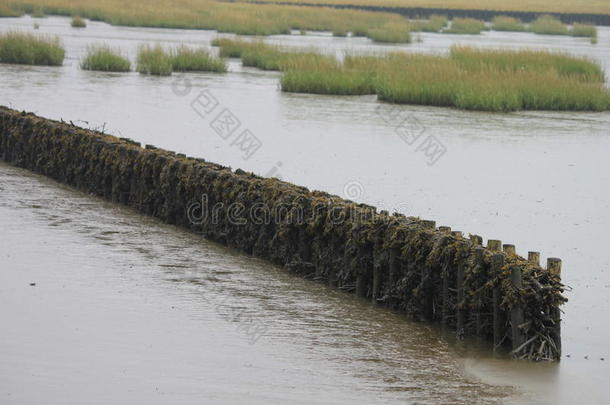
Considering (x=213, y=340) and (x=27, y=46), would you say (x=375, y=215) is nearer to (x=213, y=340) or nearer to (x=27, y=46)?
(x=213, y=340)

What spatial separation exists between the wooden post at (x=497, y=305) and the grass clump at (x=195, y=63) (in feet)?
115

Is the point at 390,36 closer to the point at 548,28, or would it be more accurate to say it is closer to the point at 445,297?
the point at 548,28

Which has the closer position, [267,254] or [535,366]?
[535,366]

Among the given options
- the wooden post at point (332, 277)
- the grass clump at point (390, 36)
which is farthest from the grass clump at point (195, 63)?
the wooden post at point (332, 277)

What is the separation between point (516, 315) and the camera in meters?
11.3

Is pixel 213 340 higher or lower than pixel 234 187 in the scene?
lower

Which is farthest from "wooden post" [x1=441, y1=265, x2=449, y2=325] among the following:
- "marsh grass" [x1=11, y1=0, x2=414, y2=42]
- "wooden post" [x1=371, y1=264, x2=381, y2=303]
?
"marsh grass" [x1=11, y1=0, x2=414, y2=42]

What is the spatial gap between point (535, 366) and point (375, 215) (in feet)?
10.1

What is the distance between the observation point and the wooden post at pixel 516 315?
1128cm

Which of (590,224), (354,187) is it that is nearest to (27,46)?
(354,187)

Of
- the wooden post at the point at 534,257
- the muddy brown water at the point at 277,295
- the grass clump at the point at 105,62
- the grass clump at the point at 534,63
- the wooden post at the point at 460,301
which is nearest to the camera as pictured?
the muddy brown water at the point at 277,295

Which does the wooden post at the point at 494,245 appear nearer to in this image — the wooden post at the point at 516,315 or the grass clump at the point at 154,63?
the wooden post at the point at 516,315

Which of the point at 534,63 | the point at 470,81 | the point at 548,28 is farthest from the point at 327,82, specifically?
the point at 548,28

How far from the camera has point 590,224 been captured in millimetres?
19859
